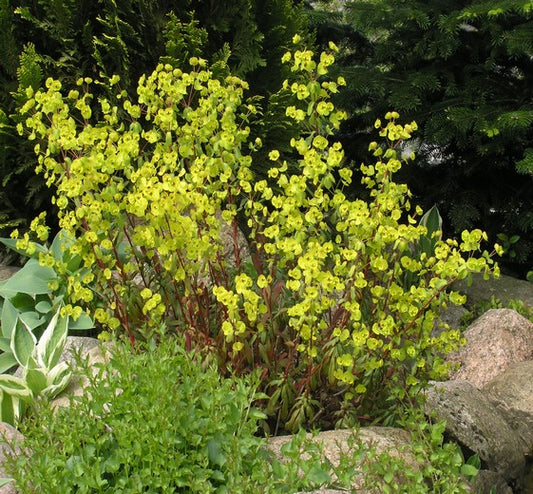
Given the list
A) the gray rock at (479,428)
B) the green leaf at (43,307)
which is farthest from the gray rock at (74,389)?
the gray rock at (479,428)

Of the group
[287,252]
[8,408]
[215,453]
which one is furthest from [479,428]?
[8,408]

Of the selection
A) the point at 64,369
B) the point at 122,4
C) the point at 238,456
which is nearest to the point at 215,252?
the point at 64,369

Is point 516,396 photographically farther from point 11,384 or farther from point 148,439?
point 11,384

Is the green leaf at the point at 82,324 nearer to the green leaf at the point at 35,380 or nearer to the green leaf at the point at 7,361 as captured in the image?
the green leaf at the point at 7,361

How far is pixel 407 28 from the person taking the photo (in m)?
4.88

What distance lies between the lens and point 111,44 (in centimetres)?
400

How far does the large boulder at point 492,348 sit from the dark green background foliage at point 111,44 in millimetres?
1595

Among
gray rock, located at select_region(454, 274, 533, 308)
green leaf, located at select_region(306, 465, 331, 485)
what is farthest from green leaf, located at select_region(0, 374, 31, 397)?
gray rock, located at select_region(454, 274, 533, 308)

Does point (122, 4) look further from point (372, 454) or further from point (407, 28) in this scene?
point (372, 454)

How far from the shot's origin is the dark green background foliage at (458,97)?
4.45m

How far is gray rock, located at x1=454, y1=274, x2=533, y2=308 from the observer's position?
470 centimetres

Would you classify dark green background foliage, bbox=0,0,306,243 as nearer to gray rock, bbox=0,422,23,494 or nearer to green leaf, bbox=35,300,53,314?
green leaf, bbox=35,300,53,314

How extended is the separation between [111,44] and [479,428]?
259 cm

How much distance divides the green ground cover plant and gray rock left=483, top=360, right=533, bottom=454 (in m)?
0.84
